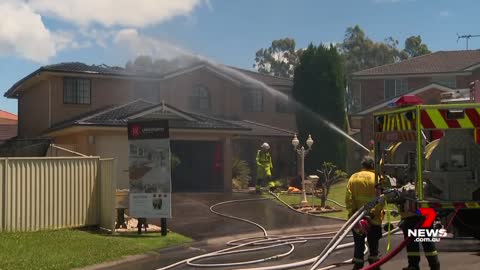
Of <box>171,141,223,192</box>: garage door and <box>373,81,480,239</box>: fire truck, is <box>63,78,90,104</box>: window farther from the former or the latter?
<box>373,81,480,239</box>: fire truck

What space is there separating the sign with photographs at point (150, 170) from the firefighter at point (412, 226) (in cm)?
659

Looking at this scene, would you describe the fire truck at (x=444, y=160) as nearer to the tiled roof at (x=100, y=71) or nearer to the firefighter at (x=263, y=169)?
the firefighter at (x=263, y=169)

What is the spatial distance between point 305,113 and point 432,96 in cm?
676

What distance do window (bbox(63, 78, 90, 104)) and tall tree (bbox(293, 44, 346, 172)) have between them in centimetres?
995

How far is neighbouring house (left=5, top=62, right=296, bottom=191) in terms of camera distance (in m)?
22.5

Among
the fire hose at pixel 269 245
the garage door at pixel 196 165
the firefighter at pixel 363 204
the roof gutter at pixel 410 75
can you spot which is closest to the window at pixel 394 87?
the roof gutter at pixel 410 75

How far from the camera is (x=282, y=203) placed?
1820cm

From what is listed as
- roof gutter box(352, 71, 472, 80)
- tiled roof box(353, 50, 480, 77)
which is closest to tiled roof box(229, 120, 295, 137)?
roof gutter box(352, 71, 472, 80)

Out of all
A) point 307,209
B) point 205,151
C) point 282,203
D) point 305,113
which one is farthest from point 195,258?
point 305,113

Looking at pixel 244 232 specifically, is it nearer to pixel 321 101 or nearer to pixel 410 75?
pixel 321 101

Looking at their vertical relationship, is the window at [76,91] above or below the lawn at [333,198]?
above

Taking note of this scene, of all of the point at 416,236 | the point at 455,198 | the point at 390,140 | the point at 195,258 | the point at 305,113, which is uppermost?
the point at 305,113

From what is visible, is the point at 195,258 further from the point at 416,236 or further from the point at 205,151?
the point at 205,151

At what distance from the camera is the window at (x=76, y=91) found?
83.6 ft
